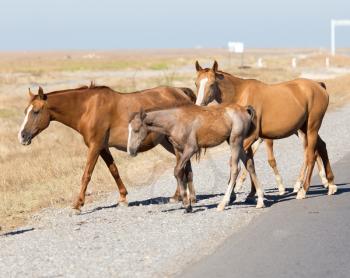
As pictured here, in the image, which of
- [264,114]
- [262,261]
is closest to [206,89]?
[264,114]

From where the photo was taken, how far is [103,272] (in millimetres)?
8547

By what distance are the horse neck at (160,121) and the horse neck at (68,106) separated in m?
1.56

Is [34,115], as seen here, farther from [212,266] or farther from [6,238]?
[212,266]

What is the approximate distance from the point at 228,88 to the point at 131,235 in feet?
11.1

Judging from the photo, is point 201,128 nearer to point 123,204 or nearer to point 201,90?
point 201,90

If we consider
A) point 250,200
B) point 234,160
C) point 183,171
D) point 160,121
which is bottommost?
point 250,200

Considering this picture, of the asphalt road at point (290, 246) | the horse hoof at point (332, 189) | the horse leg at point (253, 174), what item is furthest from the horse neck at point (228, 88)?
the horse hoof at point (332, 189)

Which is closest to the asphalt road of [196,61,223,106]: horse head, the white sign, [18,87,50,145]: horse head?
[196,61,223,106]: horse head

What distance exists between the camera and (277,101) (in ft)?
44.1

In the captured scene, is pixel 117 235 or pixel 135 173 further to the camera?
pixel 135 173

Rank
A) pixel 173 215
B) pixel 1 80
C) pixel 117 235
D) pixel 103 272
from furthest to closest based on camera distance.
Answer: pixel 1 80
pixel 173 215
pixel 117 235
pixel 103 272

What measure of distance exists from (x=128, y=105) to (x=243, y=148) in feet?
6.79

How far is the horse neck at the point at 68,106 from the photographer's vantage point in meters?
13.4

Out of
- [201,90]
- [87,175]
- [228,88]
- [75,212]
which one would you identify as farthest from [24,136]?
[228,88]
